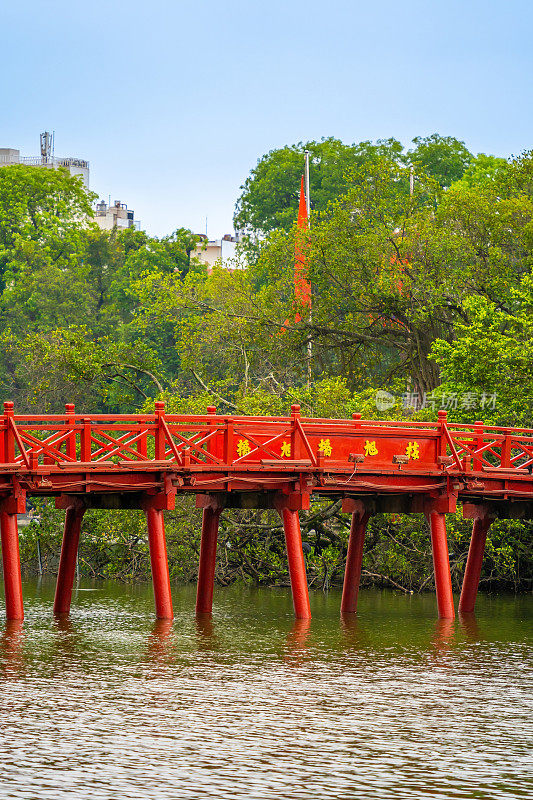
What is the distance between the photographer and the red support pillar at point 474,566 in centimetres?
3816

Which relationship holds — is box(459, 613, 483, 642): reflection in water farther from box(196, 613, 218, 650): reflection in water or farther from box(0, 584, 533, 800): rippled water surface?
box(196, 613, 218, 650): reflection in water

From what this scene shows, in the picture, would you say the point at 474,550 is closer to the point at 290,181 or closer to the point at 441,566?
the point at 441,566

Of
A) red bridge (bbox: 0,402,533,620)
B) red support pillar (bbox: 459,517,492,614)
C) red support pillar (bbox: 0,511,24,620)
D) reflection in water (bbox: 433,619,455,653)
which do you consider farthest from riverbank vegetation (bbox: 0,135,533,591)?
red support pillar (bbox: 0,511,24,620)

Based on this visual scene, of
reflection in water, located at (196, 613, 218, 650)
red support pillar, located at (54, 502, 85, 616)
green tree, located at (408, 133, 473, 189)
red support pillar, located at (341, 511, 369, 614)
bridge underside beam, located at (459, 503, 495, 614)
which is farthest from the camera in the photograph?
green tree, located at (408, 133, 473, 189)

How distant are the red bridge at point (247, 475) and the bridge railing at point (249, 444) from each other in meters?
0.03

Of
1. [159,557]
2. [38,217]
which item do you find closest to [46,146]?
[38,217]

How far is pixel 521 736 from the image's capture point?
20719 mm

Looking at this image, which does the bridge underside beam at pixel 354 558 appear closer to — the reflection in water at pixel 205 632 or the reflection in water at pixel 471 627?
the reflection in water at pixel 471 627

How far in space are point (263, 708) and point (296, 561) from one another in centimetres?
1138

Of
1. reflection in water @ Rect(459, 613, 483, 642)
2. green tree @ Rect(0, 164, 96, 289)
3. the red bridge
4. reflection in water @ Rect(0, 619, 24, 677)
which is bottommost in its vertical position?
reflection in water @ Rect(459, 613, 483, 642)

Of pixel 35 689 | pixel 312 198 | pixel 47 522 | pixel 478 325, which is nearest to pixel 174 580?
pixel 47 522

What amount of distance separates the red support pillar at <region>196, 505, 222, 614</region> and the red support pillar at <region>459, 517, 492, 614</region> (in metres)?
6.88

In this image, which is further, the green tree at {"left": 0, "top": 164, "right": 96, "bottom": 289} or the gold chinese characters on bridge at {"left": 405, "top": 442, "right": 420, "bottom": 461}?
the green tree at {"left": 0, "top": 164, "right": 96, "bottom": 289}

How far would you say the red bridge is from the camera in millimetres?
30750
